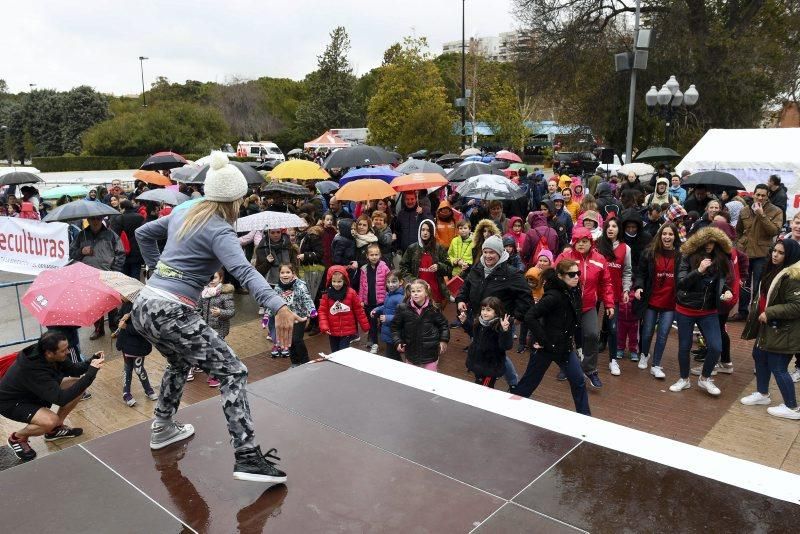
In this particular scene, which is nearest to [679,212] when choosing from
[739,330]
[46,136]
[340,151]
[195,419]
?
[739,330]

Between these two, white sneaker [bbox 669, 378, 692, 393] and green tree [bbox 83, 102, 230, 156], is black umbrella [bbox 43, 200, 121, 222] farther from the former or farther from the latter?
green tree [bbox 83, 102, 230, 156]

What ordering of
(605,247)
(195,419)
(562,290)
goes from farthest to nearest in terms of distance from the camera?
(605,247) < (562,290) < (195,419)

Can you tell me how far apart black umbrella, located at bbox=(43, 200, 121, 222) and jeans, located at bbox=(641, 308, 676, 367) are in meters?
7.02

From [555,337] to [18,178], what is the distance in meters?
14.8

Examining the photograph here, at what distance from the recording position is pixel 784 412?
609cm

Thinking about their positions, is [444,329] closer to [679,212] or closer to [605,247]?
[605,247]

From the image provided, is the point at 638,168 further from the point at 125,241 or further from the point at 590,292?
the point at 125,241

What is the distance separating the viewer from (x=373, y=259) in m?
7.89

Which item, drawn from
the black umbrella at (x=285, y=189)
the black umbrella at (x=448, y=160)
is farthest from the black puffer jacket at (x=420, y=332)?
the black umbrella at (x=448, y=160)

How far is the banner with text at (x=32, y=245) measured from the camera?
857 centimetres

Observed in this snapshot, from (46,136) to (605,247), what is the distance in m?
58.5

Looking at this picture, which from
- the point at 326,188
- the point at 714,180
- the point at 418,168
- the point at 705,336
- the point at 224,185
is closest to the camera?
the point at 224,185

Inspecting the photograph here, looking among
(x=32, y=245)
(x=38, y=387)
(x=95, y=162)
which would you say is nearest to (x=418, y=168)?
(x=32, y=245)

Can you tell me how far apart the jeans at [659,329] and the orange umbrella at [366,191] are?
471 cm
